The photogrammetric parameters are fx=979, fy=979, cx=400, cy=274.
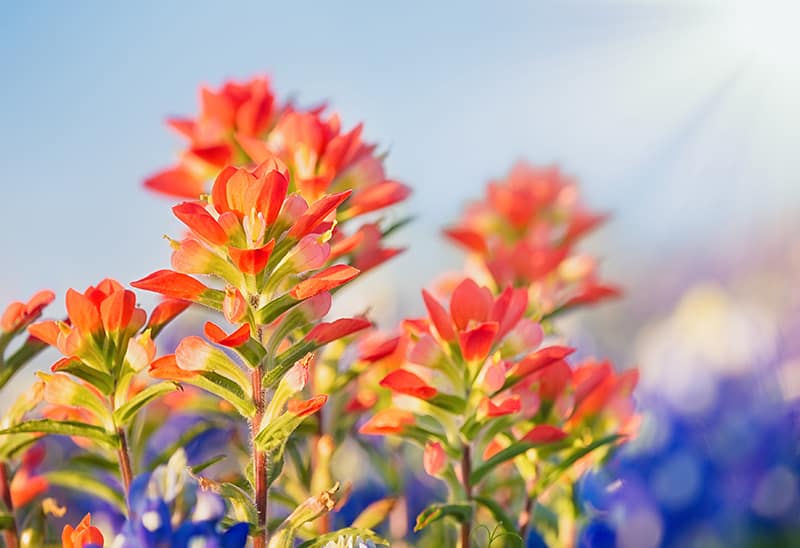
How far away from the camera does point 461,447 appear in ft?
2.44

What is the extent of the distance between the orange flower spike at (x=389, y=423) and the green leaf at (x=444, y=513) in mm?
63

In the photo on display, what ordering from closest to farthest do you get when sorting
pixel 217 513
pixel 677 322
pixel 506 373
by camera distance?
pixel 217 513 → pixel 506 373 → pixel 677 322

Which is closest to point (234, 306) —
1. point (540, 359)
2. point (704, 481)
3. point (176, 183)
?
point (540, 359)

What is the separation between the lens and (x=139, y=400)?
2.11 ft

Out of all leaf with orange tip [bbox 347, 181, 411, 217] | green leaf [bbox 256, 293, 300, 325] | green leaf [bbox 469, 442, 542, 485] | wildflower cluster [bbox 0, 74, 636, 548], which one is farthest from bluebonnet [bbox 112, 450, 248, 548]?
leaf with orange tip [bbox 347, 181, 411, 217]

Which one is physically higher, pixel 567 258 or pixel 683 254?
pixel 567 258

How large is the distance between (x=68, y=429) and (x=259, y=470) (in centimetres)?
13

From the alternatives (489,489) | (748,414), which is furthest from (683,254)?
(489,489)

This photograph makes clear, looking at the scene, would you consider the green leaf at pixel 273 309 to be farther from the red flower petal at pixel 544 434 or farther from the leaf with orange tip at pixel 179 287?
the red flower petal at pixel 544 434

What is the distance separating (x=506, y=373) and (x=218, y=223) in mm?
240

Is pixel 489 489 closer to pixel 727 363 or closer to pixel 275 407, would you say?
pixel 275 407

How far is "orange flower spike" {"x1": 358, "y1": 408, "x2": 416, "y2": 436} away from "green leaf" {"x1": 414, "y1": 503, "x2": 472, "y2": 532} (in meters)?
0.06

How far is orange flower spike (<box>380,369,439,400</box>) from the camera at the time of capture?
26.6 inches

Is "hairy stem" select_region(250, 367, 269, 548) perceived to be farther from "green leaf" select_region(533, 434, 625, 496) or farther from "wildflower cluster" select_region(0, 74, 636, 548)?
"green leaf" select_region(533, 434, 625, 496)
